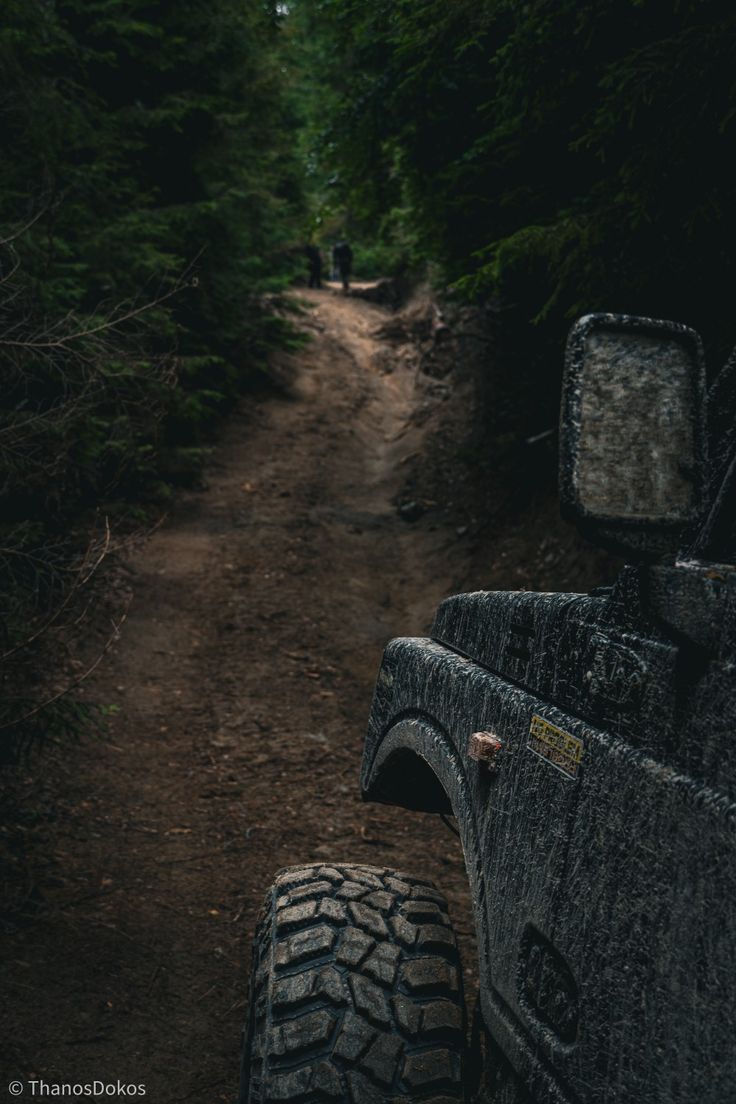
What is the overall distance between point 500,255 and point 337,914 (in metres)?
4.76

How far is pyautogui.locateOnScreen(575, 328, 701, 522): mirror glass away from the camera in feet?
3.85

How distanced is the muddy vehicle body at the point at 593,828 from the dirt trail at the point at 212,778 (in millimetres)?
1623

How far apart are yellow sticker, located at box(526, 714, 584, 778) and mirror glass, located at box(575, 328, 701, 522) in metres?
0.47

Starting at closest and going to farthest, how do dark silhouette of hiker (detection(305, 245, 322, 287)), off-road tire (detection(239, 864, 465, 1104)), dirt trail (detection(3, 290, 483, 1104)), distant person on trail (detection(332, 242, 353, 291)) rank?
1. off-road tire (detection(239, 864, 465, 1104))
2. dirt trail (detection(3, 290, 483, 1104))
3. dark silhouette of hiker (detection(305, 245, 322, 287))
4. distant person on trail (detection(332, 242, 353, 291))

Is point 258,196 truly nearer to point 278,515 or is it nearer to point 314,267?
point 278,515

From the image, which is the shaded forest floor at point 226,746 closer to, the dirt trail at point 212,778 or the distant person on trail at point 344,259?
the dirt trail at point 212,778

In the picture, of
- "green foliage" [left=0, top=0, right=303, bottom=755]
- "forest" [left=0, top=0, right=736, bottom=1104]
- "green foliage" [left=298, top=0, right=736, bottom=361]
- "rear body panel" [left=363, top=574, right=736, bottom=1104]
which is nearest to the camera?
"rear body panel" [left=363, top=574, right=736, bottom=1104]

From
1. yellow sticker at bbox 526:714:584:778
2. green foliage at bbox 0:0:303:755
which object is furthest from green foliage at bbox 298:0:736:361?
yellow sticker at bbox 526:714:584:778

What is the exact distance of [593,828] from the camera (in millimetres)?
1343

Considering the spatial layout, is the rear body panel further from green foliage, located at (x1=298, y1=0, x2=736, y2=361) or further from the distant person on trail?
the distant person on trail

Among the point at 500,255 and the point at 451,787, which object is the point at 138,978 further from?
the point at 500,255

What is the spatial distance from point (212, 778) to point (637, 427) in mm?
4989

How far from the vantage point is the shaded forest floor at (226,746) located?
11.5 feet

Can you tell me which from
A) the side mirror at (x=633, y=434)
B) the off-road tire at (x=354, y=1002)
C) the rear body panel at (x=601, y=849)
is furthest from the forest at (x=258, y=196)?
the side mirror at (x=633, y=434)
